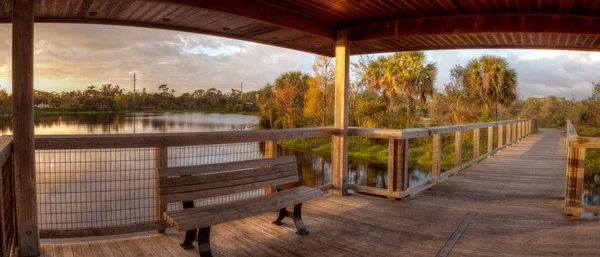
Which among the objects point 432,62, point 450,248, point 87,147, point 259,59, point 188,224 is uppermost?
point 259,59

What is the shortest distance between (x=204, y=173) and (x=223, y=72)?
42250mm

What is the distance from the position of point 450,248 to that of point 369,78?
21032mm

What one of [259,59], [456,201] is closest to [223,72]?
[259,59]

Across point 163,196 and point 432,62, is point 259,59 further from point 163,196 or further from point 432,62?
point 163,196

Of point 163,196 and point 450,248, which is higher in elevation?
point 163,196

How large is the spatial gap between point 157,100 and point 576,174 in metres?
37.8

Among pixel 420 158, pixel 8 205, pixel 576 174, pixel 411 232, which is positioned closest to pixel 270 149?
pixel 411 232

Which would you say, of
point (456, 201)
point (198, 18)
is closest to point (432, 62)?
point (456, 201)

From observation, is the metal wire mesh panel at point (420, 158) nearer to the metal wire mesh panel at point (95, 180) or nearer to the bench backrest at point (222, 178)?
the metal wire mesh panel at point (95, 180)

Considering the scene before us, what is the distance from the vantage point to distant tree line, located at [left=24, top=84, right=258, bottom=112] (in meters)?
35.0

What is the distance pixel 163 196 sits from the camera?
122 inches

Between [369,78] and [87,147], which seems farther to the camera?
[369,78]

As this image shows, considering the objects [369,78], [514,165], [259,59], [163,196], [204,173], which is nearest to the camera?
[163,196]

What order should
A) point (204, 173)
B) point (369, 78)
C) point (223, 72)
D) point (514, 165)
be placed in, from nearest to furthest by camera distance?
point (204, 173) → point (514, 165) → point (369, 78) → point (223, 72)
